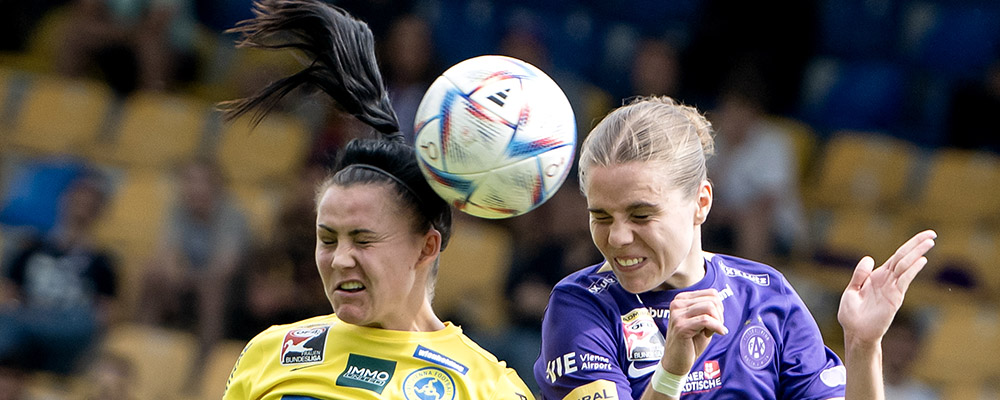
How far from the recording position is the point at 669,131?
3492 millimetres

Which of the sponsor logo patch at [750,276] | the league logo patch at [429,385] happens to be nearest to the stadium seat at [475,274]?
the league logo patch at [429,385]

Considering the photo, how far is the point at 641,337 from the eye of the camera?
3492mm

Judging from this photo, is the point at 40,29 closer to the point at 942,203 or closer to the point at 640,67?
the point at 640,67

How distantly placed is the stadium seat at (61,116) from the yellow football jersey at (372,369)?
5473 millimetres

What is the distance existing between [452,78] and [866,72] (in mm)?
6644

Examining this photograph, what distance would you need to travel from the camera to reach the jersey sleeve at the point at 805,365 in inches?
140

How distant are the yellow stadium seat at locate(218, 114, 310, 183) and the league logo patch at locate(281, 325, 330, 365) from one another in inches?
196

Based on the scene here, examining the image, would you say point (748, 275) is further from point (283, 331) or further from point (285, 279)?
point (285, 279)

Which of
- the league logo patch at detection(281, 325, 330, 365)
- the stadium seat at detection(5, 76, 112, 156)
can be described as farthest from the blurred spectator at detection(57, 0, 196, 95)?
the league logo patch at detection(281, 325, 330, 365)

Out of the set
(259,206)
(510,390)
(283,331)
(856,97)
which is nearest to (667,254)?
(510,390)

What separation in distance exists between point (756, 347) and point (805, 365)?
17cm

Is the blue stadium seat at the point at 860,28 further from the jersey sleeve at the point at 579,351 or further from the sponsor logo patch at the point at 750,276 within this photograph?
the jersey sleeve at the point at 579,351

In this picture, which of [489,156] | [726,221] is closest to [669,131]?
[489,156]

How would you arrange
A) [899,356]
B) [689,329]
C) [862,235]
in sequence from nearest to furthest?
[689,329], [899,356], [862,235]
